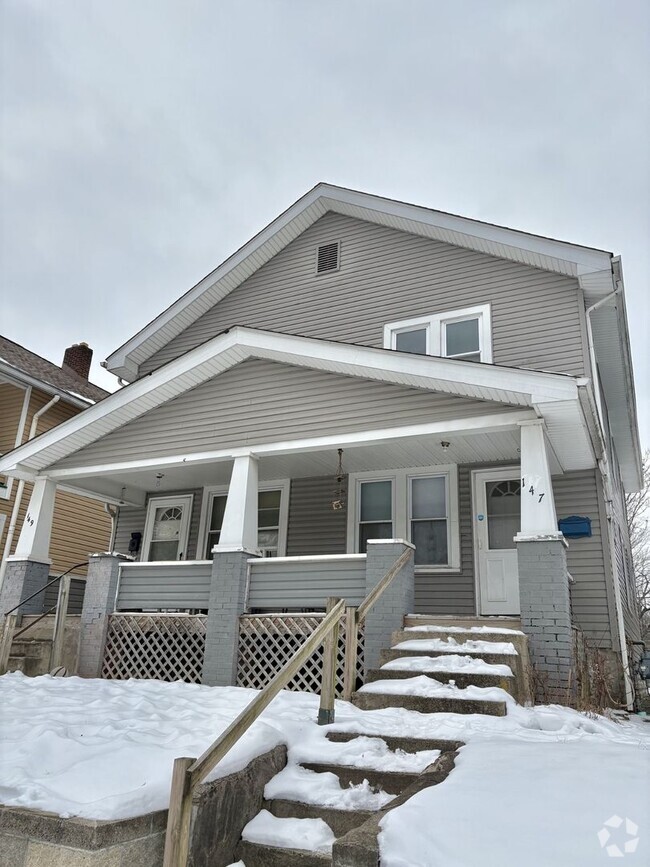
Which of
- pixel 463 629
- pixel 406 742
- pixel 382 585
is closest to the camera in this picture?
pixel 406 742

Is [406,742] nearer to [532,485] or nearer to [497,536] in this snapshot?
[532,485]

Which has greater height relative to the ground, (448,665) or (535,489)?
(535,489)

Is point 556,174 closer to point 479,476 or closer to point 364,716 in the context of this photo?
point 479,476

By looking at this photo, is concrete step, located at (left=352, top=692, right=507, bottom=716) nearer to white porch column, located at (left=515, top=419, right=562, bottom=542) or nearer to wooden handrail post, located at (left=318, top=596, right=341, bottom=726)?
wooden handrail post, located at (left=318, top=596, right=341, bottom=726)

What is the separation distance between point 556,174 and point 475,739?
3210 cm

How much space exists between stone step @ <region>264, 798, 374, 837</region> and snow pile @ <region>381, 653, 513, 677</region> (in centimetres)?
233

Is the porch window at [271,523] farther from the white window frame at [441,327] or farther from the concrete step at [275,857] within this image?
the concrete step at [275,857]

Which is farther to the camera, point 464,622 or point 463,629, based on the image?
point 464,622

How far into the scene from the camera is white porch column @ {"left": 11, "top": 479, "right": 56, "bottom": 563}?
33.4 ft

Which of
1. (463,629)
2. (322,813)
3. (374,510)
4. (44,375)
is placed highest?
(44,375)

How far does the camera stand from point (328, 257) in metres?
12.7

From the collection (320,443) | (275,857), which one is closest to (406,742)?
(275,857)

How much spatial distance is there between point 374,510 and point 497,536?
2.03 m

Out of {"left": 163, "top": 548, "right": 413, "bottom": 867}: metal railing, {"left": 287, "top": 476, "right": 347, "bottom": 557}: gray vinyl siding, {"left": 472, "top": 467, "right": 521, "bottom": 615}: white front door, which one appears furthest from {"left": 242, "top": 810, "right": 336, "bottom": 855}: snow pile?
{"left": 287, "top": 476, "right": 347, "bottom": 557}: gray vinyl siding
